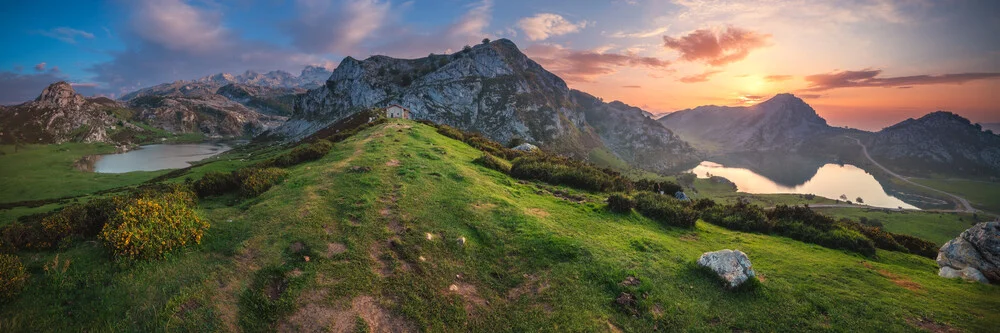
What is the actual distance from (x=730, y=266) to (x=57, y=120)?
793 ft

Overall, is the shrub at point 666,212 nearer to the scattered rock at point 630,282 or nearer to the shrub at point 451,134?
the scattered rock at point 630,282

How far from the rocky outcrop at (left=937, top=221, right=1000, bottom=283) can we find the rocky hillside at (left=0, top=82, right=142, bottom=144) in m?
208

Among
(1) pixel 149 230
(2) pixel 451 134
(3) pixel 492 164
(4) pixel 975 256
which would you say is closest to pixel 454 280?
(1) pixel 149 230

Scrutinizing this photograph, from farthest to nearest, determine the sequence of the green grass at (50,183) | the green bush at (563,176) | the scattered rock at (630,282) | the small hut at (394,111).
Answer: the small hut at (394,111) → the green grass at (50,183) → the green bush at (563,176) → the scattered rock at (630,282)

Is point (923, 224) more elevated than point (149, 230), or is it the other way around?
point (149, 230)

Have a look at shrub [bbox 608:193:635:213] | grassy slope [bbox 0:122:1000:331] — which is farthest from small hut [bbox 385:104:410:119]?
shrub [bbox 608:193:635:213]

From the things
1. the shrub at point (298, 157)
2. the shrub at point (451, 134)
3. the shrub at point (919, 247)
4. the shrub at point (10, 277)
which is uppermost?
the shrub at point (451, 134)

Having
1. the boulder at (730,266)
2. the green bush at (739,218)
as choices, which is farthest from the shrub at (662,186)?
the boulder at (730,266)

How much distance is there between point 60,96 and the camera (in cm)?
16212

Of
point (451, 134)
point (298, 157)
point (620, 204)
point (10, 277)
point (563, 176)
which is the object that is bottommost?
point (620, 204)

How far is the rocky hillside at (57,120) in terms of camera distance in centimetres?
12750

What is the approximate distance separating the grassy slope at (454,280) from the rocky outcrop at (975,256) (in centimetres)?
79

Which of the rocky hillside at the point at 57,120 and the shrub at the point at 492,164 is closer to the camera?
the shrub at the point at 492,164

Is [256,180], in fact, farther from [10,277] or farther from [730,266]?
[730,266]
